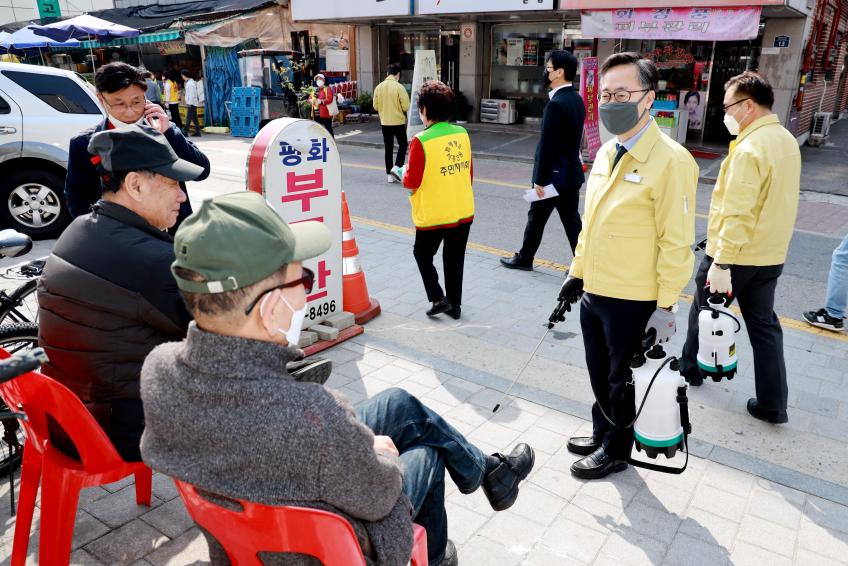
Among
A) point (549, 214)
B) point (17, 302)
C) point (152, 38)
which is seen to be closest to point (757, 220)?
point (549, 214)

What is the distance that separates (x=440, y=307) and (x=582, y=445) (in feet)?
7.01

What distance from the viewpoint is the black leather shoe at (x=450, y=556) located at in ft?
8.61

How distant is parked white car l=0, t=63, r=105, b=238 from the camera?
7410 millimetres

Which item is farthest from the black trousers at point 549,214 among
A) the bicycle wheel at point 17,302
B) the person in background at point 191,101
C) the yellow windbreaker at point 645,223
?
the person in background at point 191,101

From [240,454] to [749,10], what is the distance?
41.7ft

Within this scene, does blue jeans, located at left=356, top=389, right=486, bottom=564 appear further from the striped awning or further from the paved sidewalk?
the striped awning

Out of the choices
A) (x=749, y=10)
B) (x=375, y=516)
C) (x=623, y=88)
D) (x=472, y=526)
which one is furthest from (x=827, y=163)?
(x=375, y=516)

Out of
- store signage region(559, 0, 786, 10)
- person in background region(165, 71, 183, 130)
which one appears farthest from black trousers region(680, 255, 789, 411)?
person in background region(165, 71, 183, 130)

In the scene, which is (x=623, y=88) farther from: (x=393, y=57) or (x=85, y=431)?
(x=393, y=57)

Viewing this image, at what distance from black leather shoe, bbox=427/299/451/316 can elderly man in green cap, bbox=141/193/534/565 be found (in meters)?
3.66

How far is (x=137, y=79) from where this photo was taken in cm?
404

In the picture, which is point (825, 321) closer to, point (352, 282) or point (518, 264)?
point (518, 264)

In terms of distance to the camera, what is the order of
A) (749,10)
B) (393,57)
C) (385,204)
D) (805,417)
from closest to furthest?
(805,417) → (385,204) → (749,10) → (393,57)

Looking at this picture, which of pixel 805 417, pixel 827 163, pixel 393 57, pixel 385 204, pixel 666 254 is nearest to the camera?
pixel 666 254
